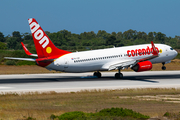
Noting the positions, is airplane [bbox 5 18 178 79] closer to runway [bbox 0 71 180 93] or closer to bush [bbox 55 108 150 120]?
runway [bbox 0 71 180 93]

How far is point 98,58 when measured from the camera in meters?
46.6

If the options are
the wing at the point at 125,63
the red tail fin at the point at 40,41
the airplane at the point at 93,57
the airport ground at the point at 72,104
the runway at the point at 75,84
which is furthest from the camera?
the wing at the point at 125,63

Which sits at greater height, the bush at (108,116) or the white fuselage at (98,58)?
the white fuselage at (98,58)

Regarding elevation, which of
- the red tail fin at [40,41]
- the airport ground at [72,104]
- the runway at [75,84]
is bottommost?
the airport ground at [72,104]

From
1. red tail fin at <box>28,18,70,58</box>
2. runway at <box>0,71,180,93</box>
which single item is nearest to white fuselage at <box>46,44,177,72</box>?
red tail fin at <box>28,18,70,58</box>

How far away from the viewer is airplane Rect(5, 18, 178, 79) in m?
43.2

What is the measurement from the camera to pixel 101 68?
156 ft

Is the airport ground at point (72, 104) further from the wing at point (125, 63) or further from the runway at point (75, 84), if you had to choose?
the wing at point (125, 63)

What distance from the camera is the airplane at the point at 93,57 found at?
142 feet

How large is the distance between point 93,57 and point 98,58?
→ 904 millimetres

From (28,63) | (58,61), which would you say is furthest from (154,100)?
(28,63)

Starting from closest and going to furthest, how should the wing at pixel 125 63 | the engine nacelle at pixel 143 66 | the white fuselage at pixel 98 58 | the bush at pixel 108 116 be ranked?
the bush at pixel 108 116, the white fuselage at pixel 98 58, the engine nacelle at pixel 143 66, the wing at pixel 125 63

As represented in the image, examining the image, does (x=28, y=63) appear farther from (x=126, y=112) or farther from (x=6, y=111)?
(x=126, y=112)

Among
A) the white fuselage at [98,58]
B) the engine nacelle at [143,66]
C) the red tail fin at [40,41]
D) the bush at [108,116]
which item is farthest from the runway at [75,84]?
the bush at [108,116]
